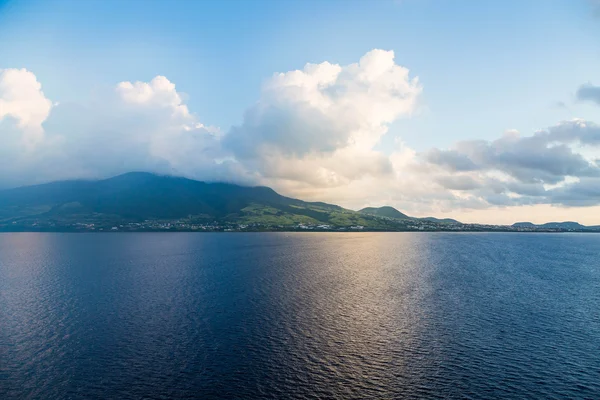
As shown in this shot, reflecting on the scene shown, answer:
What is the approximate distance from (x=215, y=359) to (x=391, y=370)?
32.9 meters

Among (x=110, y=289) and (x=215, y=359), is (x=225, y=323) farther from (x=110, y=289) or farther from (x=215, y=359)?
(x=110, y=289)

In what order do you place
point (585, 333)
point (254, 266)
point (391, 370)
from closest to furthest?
1. point (391, 370)
2. point (585, 333)
3. point (254, 266)

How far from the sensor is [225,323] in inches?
3216

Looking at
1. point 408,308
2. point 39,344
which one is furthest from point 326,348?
point 39,344

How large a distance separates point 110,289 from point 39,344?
51241 millimetres

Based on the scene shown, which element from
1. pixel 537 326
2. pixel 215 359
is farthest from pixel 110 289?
pixel 537 326

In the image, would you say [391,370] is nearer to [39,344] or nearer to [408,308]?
[408,308]

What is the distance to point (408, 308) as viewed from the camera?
95.9 metres

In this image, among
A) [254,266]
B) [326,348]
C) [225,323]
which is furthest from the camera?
[254,266]

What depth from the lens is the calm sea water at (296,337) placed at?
52.9 metres

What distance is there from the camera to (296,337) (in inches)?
2849

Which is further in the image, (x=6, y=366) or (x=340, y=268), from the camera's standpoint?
(x=340, y=268)

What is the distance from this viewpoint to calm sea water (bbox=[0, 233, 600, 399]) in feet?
173

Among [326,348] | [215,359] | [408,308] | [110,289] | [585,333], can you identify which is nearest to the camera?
[215,359]
